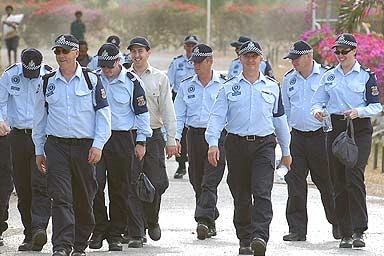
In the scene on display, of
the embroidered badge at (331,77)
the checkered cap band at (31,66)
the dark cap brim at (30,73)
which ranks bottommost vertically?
the embroidered badge at (331,77)

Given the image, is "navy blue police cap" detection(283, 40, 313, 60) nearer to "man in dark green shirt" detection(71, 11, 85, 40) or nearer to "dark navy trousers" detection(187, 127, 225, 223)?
"dark navy trousers" detection(187, 127, 225, 223)

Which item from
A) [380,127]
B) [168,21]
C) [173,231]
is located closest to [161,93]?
[173,231]

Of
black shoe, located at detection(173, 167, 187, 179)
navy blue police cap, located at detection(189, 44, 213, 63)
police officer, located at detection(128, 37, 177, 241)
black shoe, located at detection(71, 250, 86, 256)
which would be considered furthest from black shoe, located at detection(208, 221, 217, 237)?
black shoe, located at detection(173, 167, 187, 179)

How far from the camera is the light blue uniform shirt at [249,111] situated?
40.0 feet

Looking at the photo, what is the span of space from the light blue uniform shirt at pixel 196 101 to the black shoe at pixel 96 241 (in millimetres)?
2146

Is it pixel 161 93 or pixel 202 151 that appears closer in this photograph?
pixel 161 93

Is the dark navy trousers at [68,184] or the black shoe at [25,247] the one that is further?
the black shoe at [25,247]

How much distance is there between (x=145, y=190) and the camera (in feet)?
42.2

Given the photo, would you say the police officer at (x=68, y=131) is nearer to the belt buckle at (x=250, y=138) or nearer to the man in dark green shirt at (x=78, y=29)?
the belt buckle at (x=250, y=138)

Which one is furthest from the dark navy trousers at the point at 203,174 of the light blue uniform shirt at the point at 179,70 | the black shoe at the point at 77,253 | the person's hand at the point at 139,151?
the light blue uniform shirt at the point at 179,70

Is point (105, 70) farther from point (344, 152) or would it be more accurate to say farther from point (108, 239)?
point (344, 152)

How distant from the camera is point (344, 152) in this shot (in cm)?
1255

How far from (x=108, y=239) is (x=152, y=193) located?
0.62 m

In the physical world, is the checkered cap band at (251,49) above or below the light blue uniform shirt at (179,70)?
above
